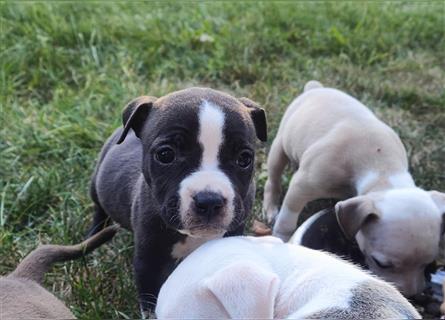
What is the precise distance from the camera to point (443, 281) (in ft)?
12.6

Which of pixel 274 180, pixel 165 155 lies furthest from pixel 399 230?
pixel 165 155

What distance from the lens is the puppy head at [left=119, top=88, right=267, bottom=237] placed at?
9.67 ft

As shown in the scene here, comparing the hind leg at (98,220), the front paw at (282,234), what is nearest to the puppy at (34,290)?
the hind leg at (98,220)

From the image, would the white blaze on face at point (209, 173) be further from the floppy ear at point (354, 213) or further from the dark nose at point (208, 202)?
the floppy ear at point (354, 213)

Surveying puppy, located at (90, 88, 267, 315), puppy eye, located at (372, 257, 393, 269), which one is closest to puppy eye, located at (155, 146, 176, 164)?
puppy, located at (90, 88, 267, 315)

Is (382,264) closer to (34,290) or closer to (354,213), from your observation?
(354,213)

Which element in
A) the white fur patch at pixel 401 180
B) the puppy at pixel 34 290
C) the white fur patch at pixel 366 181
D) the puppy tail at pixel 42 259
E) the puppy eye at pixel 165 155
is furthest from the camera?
the white fur patch at pixel 366 181

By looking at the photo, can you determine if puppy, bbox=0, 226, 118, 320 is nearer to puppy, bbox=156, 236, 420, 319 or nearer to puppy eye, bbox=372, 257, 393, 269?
puppy, bbox=156, 236, 420, 319

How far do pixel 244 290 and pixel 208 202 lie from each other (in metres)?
0.73

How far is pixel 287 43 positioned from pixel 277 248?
183 inches

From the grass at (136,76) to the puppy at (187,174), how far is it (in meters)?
0.44

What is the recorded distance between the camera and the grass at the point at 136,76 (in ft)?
13.7

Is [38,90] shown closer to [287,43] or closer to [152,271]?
[287,43]

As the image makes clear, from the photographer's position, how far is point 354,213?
3.79m
